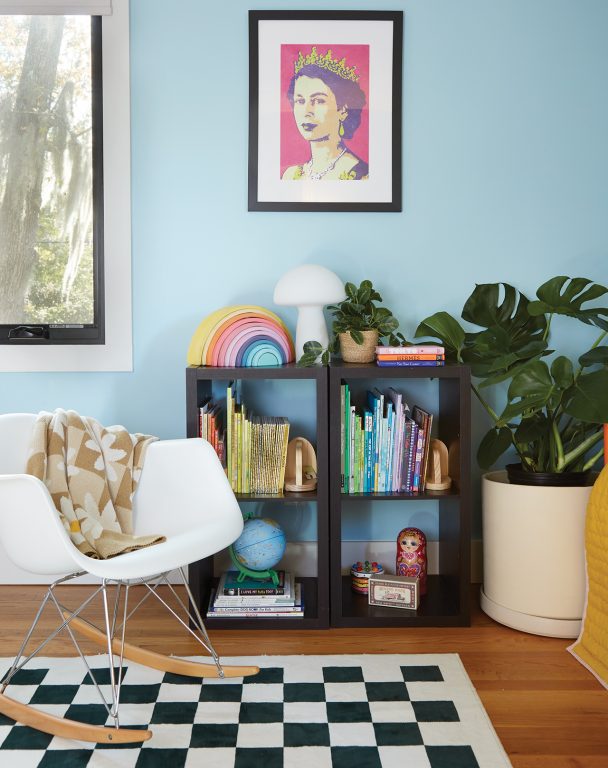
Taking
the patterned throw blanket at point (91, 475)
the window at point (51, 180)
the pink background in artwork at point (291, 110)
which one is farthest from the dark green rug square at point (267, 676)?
the pink background in artwork at point (291, 110)

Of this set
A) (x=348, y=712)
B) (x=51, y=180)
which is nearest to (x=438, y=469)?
(x=348, y=712)

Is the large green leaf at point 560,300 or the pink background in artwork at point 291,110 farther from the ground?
the pink background in artwork at point 291,110

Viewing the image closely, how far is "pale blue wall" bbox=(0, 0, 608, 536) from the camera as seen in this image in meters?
2.85

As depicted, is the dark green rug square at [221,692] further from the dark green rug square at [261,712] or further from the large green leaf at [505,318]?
the large green leaf at [505,318]

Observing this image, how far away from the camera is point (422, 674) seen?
219cm

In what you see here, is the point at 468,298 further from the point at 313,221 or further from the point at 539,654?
the point at 539,654

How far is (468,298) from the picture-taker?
9.33ft

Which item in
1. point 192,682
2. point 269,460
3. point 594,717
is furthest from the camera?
point 269,460

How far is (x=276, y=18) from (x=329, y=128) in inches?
16.8

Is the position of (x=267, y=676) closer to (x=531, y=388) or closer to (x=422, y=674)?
(x=422, y=674)

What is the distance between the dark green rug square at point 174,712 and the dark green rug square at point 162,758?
0.12 metres

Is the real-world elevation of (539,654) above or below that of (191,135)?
below

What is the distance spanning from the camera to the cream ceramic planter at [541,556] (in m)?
2.43

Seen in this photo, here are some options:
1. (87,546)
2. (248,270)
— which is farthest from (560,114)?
(87,546)
